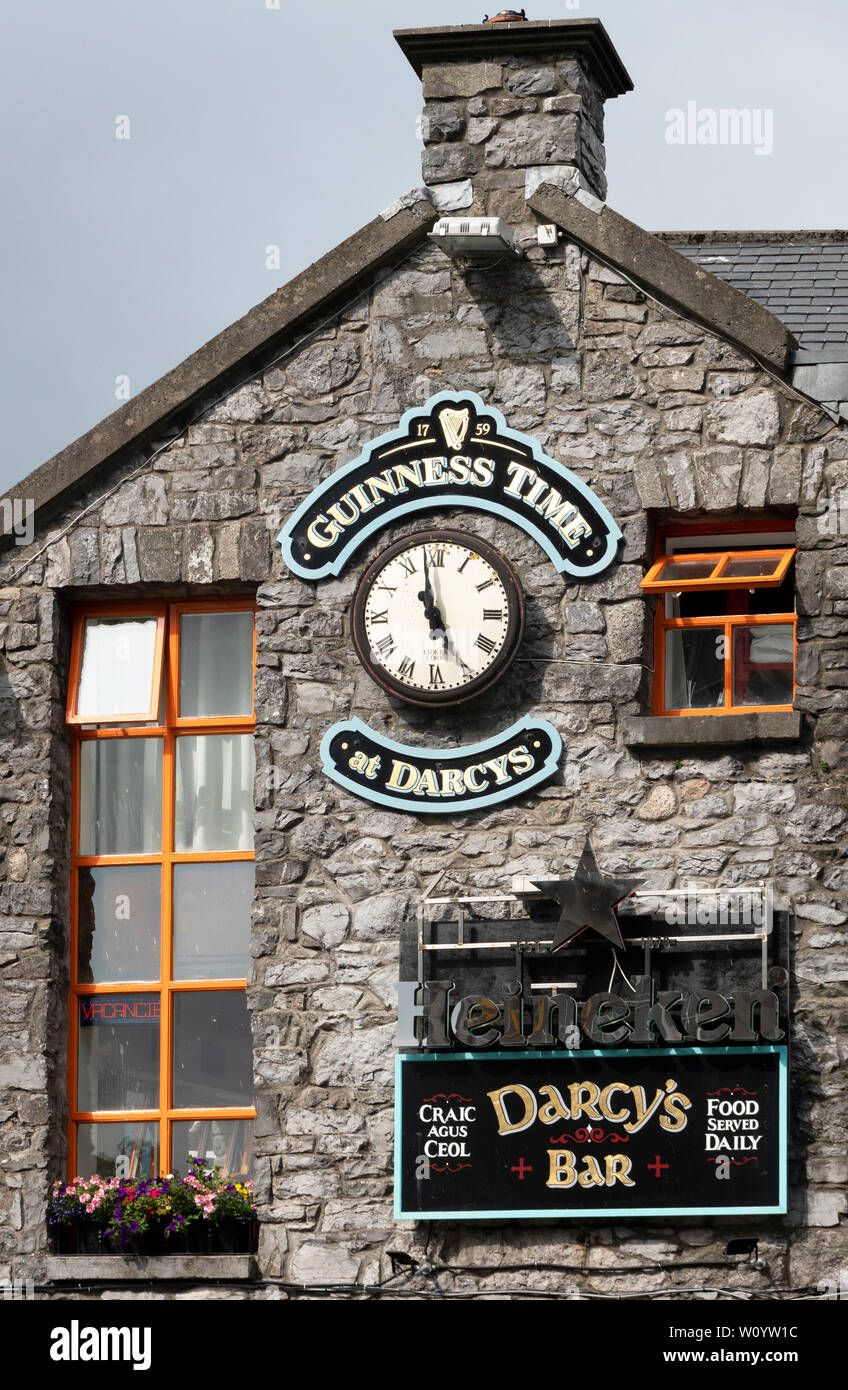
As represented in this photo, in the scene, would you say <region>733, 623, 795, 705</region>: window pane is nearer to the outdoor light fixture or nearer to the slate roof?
the slate roof

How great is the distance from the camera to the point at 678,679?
45.6ft

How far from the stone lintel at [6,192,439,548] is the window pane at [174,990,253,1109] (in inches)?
113

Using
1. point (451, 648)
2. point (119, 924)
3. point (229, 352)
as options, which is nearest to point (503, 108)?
point (229, 352)

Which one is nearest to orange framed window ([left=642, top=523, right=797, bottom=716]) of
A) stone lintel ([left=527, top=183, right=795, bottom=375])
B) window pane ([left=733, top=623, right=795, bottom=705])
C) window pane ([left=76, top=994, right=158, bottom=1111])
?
window pane ([left=733, top=623, right=795, bottom=705])

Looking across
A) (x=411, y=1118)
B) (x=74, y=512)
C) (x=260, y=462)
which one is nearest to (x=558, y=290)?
(x=260, y=462)

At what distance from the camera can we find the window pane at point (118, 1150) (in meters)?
14.0

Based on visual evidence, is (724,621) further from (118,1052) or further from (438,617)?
(118,1052)

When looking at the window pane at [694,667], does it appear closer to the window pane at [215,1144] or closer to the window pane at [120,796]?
the window pane at [120,796]

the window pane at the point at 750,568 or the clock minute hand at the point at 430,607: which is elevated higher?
the window pane at the point at 750,568

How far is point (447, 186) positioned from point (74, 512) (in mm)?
2810

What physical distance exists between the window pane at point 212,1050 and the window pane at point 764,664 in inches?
129

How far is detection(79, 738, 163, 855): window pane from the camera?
14.5 metres

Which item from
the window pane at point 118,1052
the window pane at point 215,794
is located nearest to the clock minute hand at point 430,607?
the window pane at point 215,794
